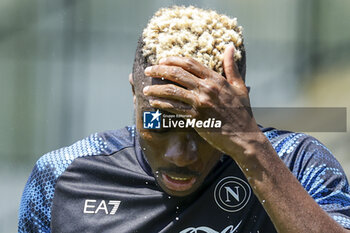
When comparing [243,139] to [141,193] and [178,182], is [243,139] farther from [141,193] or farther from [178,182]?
[141,193]

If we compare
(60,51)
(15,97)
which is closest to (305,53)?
(60,51)

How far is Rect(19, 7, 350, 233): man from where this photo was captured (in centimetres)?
169

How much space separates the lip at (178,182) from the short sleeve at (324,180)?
1.15ft

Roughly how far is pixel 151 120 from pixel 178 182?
220 millimetres

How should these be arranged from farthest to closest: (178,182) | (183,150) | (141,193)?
1. (141,193)
2. (178,182)
3. (183,150)

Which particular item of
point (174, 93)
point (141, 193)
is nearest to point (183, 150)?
point (174, 93)

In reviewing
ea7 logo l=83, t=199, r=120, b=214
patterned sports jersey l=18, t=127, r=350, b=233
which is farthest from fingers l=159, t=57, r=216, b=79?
ea7 logo l=83, t=199, r=120, b=214

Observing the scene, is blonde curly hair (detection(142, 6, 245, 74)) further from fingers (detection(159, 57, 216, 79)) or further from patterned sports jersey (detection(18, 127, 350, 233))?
patterned sports jersey (detection(18, 127, 350, 233))

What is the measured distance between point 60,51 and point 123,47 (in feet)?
1.40

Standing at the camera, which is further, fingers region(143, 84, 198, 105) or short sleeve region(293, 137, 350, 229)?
short sleeve region(293, 137, 350, 229)

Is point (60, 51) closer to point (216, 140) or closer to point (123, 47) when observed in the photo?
point (123, 47)

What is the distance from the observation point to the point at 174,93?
5.55 feet

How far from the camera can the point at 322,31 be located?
4.44 m

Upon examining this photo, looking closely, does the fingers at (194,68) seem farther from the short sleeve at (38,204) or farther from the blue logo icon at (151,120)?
the short sleeve at (38,204)
